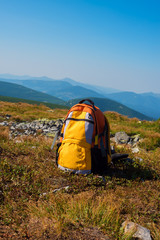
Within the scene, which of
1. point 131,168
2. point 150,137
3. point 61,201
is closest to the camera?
point 61,201

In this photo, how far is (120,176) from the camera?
5.36 meters

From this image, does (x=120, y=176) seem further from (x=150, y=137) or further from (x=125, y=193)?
(x=150, y=137)

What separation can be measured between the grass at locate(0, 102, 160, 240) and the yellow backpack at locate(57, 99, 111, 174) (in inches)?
12.3

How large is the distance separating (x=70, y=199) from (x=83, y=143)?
1.66 m

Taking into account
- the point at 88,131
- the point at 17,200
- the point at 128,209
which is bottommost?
the point at 17,200

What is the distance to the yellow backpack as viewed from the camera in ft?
16.2

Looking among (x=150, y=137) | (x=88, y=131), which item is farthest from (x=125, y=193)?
(x=150, y=137)

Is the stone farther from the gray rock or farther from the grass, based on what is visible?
the gray rock

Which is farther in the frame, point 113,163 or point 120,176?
point 113,163

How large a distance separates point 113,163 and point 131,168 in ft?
2.00

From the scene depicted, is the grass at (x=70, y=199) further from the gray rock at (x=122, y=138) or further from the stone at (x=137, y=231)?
the gray rock at (x=122, y=138)

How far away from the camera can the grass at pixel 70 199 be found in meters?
2.81

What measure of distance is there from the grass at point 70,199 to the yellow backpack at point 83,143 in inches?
12.3

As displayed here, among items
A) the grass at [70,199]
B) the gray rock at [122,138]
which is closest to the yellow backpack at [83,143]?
the grass at [70,199]
